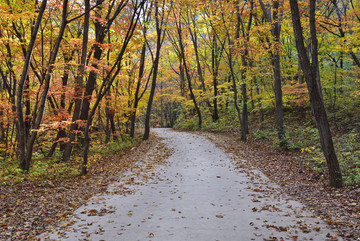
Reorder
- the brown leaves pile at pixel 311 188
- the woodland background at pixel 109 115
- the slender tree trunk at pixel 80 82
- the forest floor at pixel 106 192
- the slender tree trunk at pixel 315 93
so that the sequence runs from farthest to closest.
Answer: the slender tree trunk at pixel 80 82, the slender tree trunk at pixel 315 93, the woodland background at pixel 109 115, the brown leaves pile at pixel 311 188, the forest floor at pixel 106 192

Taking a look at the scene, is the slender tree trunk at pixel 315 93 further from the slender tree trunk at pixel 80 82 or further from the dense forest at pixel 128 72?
the slender tree trunk at pixel 80 82

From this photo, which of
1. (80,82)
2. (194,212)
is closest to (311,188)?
(194,212)

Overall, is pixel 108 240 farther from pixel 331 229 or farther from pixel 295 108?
pixel 295 108

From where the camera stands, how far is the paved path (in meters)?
4.43

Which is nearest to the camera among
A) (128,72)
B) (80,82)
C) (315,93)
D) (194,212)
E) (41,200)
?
(194,212)

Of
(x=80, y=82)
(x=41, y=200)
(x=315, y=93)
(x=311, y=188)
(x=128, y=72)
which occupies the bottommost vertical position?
(x=311, y=188)

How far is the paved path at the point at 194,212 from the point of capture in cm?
443

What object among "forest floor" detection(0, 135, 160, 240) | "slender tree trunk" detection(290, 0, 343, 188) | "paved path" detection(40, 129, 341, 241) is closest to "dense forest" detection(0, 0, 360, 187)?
"slender tree trunk" detection(290, 0, 343, 188)

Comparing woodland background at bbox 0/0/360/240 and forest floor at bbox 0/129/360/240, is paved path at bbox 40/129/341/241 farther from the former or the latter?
woodland background at bbox 0/0/360/240

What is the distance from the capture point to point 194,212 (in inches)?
216

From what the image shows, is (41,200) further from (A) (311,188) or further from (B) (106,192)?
(A) (311,188)

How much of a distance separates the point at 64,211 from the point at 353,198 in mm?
6567

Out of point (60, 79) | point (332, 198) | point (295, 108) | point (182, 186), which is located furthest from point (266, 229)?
point (295, 108)

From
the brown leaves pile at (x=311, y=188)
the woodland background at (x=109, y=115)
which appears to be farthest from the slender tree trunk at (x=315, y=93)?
the brown leaves pile at (x=311, y=188)
